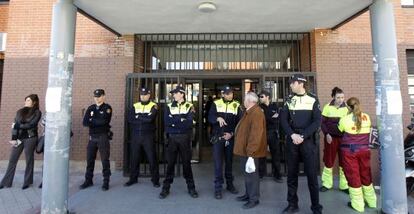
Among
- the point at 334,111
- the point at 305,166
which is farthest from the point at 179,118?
the point at 334,111

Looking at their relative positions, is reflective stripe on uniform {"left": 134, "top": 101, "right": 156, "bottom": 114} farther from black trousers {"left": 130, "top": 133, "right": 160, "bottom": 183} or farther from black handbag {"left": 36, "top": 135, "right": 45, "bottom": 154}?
black handbag {"left": 36, "top": 135, "right": 45, "bottom": 154}

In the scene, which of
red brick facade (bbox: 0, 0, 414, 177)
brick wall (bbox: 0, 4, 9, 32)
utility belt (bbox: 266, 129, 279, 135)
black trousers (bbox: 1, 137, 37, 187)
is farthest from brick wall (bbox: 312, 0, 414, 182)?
brick wall (bbox: 0, 4, 9, 32)

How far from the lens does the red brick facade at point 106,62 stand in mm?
6996

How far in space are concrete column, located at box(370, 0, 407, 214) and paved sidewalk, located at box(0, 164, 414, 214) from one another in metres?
0.42

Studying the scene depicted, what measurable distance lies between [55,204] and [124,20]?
3.76m

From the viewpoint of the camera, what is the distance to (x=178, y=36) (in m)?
7.60

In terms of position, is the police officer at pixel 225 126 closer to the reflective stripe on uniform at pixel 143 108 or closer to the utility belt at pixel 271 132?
the utility belt at pixel 271 132

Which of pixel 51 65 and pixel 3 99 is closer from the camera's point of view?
pixel 51 65

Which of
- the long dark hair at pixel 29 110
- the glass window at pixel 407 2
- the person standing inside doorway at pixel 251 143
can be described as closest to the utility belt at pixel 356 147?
the person standing inside doorway at pixel 251 143

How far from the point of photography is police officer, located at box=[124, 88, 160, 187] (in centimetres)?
585

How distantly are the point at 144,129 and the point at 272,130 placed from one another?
2646 mm

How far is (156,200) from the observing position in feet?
16.8

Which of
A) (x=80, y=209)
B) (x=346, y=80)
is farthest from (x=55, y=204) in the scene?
(x=346, y=80)

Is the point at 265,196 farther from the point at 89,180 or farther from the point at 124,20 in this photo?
the point at 124,20
